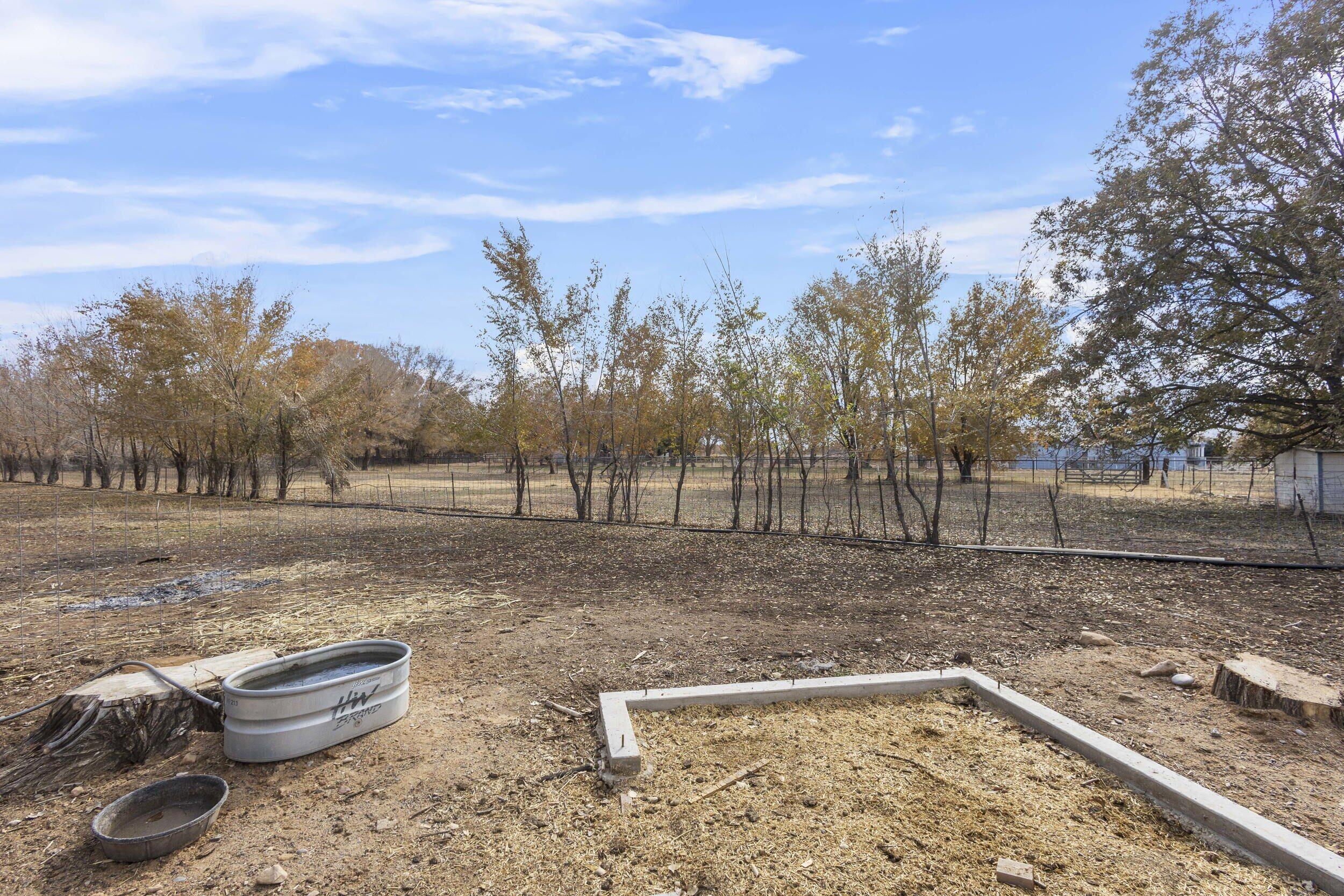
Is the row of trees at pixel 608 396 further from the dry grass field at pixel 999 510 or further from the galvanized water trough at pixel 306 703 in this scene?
the galvanized water trough at pixel 306 703

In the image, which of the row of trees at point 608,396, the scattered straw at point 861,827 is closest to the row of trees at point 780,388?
the row of trees at point 608,396

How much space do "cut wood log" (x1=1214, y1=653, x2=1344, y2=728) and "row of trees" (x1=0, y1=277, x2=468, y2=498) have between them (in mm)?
16349

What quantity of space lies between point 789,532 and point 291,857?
7882 mm

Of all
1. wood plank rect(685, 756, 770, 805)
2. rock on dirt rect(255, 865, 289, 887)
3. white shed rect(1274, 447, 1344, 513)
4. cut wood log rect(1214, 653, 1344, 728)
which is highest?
white shed rect(1274, 447, 1344, 513)

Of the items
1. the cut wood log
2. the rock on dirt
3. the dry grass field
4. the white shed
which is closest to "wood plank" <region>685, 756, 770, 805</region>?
the rock on dirt

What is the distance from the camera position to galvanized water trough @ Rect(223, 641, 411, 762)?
277 centimetres

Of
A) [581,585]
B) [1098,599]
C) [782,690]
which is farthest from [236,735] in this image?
[1098,599]

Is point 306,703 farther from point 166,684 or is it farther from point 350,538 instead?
point 350,538

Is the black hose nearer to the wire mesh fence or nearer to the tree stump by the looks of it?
the tree stump

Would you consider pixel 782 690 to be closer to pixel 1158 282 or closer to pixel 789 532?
pixel 789 532

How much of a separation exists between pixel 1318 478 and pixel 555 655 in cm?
1519

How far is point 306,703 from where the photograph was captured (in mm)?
2830

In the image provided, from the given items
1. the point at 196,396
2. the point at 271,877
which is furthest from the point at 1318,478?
the point at 196,396

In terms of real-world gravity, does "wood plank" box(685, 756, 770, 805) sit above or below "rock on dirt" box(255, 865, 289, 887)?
above
